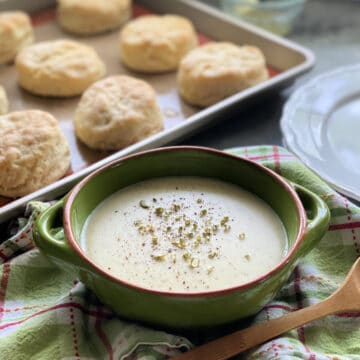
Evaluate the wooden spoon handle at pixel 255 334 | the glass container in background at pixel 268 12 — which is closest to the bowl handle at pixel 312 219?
the wooden spoon handle at pixel 255 334

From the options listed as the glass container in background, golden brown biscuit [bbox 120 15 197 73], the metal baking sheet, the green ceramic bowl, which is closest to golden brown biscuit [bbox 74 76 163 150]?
the metal baking sheet

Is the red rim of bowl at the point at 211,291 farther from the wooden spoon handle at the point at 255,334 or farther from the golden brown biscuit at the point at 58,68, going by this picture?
the golden brown biscuit at the point at 58,68

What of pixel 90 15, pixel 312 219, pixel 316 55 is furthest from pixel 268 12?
pixel 312 219

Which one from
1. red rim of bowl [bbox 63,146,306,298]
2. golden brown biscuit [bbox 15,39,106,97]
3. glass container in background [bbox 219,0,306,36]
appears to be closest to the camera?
red rim of bowl [bbox 63,146,306,298]

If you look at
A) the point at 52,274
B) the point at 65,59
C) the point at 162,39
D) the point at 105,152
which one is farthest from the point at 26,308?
the point at 162,39

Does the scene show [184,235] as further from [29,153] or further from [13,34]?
[13,34]

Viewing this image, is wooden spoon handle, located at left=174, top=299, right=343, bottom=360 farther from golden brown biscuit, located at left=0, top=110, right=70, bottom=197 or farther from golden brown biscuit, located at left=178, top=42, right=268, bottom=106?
golden brown biscuit, located at left=178, top=42, right=268, bottom=106

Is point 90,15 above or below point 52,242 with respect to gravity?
below
